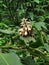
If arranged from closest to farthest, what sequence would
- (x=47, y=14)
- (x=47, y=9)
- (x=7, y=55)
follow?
(x=7, y=55)
(x=47, y=14)
(x=47, y=9)

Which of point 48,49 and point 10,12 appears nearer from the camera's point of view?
point 48,49

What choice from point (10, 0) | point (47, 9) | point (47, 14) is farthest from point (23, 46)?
point (47, 9)


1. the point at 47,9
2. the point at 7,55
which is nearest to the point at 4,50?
the point at 7,55

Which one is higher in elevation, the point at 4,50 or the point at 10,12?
the point at 4,50

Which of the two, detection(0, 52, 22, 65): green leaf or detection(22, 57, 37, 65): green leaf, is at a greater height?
detection(0, 52, 22, 65): green leaf

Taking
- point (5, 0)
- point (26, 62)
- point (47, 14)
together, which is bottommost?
point (47, 14)

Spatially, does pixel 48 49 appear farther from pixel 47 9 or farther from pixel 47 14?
pixel 47 9

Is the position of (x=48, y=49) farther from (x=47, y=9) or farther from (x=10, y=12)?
(x=47, y=9)

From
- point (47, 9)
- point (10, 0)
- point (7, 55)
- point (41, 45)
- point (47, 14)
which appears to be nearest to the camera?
point (7, 55)
